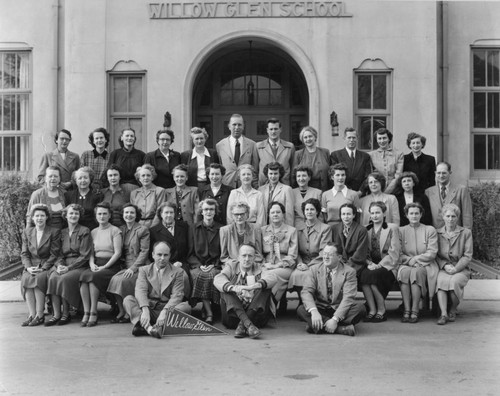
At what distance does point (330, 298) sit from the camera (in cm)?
882

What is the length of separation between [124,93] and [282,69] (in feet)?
11.6

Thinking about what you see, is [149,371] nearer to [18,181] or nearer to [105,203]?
[105,203]

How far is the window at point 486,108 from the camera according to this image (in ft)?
50.4

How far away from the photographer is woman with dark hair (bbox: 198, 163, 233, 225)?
999 cm

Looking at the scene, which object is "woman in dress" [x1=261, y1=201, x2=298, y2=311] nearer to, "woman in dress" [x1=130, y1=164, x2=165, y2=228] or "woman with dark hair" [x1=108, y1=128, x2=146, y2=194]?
"woman in dress" [x1=130, y1=164, x2=165, y2=228]

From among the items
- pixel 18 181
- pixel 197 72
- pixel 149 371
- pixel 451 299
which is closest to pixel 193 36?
pixel 197 72

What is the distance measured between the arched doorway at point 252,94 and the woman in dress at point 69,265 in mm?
6660

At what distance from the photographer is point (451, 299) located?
9.39 m

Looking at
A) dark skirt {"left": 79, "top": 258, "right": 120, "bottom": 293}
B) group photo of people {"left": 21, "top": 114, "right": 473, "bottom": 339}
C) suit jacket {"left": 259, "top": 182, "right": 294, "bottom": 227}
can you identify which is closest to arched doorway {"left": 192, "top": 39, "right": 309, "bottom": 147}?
group photo of people {"left": 21, "top": 114, "right": 473, "bottom": 339}

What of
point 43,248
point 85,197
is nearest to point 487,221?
point 85,197

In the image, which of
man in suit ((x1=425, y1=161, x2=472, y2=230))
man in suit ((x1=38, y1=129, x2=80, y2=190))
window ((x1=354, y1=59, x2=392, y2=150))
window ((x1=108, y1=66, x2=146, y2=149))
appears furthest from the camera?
window ((x1=108, y1=66, x2=146, y2=149))

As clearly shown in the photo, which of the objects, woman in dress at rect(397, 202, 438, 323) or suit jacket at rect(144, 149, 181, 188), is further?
suit jacket at rect(144, 149, 181, 188)

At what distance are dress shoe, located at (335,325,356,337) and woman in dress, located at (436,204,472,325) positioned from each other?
153 cm

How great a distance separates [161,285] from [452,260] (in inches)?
150
